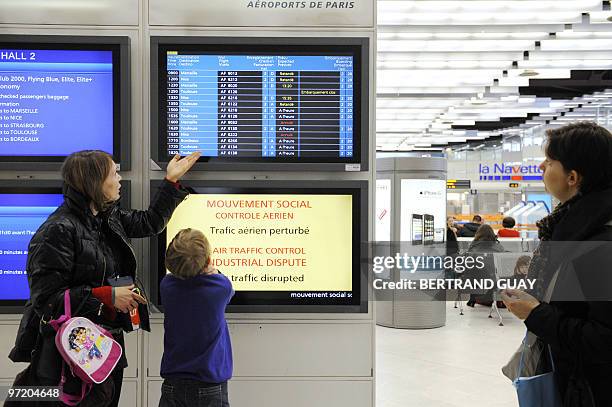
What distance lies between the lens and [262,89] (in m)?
2.72

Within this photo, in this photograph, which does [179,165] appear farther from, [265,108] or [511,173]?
[511,173]

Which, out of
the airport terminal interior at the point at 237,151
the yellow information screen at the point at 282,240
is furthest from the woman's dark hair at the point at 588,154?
the yellow information screen at the point at 282,240

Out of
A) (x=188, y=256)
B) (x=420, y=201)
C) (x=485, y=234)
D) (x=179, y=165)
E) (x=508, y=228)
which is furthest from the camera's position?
(x=508, y=228)

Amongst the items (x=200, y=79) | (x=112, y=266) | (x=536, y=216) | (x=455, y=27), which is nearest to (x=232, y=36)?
(x=200, y=79)

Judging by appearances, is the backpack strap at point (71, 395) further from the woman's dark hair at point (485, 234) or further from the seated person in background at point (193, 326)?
the woman's dark hair at point (485, 234)

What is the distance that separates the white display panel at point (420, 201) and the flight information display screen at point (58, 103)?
5.88 m

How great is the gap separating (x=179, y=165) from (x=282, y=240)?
642 mm

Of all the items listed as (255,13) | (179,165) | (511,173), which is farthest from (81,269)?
(511,173)

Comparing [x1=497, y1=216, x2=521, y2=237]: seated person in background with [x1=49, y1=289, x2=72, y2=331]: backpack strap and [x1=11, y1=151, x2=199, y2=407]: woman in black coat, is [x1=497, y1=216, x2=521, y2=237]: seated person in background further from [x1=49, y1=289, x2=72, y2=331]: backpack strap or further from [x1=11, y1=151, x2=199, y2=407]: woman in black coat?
[x1=49, y1=289, x2=72, y2=331]: backpack strap

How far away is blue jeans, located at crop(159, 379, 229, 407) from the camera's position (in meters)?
2.40

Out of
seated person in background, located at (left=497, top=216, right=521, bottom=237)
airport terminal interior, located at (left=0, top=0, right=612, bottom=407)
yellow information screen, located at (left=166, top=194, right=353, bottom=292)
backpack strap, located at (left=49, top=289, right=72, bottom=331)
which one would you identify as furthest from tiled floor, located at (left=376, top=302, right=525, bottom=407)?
backpack strap, located at (left=49, top=289, right=72, bottom=331)

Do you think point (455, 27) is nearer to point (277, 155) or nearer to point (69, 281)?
point (277, 155)

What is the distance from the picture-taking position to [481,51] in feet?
29.8

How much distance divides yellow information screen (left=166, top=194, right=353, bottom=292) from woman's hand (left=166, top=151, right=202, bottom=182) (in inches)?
10.1
